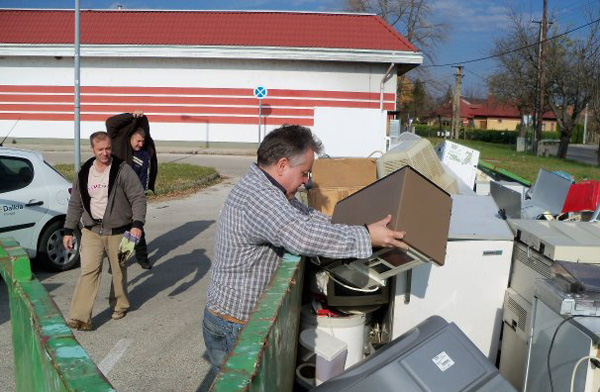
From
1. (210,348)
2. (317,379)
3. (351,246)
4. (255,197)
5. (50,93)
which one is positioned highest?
(50,93)

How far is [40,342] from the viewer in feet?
6.65

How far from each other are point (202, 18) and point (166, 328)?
24.6 meters

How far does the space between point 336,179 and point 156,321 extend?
2.28 m

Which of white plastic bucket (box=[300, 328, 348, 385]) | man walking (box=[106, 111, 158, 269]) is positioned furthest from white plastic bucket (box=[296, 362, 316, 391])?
man walking (box=[106, 111, 158, 269])

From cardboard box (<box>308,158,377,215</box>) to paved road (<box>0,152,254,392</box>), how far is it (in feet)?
5.56

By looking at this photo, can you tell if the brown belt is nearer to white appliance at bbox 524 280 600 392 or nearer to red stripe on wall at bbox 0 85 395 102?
white appliance at bbox 524 280 600 392

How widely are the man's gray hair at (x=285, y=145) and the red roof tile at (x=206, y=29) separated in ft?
77.3

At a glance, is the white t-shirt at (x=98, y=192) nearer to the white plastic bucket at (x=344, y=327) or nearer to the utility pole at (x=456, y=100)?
the white plastic bucket at (x=344, y=327)

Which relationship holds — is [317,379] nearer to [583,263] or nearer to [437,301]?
[437,301]

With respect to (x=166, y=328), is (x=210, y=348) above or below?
above

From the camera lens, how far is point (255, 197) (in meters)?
2.59

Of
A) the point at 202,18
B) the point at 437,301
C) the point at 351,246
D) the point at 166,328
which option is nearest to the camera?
the point at 351,246

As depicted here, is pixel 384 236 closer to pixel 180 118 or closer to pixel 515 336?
pixel 515 336

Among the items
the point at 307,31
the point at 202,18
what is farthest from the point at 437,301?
the point at 202,18
